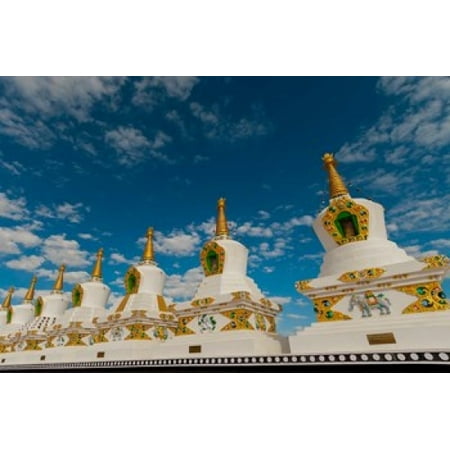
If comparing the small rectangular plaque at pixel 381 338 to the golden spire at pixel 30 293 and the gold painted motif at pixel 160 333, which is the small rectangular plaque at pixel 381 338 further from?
the golden spire at pixel 30 293

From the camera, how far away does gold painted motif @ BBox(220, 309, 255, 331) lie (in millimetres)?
8445

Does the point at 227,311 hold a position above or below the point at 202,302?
below

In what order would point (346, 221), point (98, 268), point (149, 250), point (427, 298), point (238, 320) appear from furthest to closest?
point (98, 268), point (149, 250), point (238, 320), point (346, 221), point (427, 298)

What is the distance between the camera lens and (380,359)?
5.50 m

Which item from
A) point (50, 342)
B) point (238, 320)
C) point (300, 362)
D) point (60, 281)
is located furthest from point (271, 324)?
point (60, 281)

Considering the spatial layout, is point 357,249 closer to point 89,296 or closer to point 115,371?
point 115,371

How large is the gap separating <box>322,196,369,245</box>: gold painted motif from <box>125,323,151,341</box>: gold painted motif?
8.05m

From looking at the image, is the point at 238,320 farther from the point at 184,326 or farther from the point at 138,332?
the point at 138,332

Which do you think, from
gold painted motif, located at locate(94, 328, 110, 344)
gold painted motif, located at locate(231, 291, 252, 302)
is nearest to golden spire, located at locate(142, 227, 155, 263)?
gold painted motif, located at locate(94, 328, 110, 344)

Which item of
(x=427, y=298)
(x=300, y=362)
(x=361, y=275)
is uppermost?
(x=361, y=275)

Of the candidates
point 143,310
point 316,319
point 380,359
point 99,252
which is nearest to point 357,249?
point 316,319

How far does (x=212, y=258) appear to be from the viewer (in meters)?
10.9

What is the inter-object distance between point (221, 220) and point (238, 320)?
4715 mm

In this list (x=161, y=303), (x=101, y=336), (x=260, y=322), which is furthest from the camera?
(x=161, y=303)
